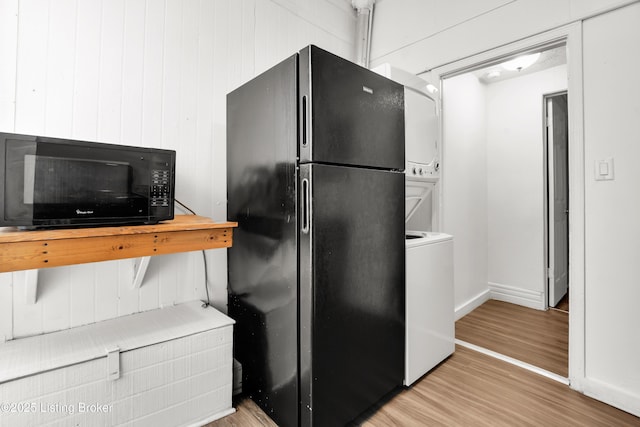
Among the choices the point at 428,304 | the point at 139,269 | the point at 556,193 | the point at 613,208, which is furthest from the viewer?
the point at 556,193

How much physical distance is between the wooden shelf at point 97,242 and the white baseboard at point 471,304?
A: 98.1 inches

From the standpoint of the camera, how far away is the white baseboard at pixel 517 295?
320cm

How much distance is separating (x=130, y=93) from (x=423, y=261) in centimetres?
194

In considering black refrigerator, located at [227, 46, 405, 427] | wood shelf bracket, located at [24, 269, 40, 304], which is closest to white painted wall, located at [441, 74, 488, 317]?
black refrigerator, located at [227, 46, 405, 427]

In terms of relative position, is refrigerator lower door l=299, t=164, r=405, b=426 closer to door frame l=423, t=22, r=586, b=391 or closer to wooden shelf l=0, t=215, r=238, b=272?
wooden shelf l=0, t=215, r=238, b=272

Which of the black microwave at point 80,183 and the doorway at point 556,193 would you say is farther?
the doorway at point 556,193

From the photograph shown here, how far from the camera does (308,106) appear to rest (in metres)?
1.33

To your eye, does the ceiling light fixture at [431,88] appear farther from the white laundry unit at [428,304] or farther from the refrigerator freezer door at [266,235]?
the refrigerator freezer door at [266,235]

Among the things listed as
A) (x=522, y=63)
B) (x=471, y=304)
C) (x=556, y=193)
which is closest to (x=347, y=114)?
(x=522, y=63)

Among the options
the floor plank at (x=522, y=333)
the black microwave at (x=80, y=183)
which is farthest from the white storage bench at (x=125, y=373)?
the floor plank at (x=522, y=333)

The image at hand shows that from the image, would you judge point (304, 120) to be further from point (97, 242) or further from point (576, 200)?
point (576, 200)

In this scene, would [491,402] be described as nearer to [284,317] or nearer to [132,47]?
[284,317]

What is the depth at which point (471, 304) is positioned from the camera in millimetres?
3176

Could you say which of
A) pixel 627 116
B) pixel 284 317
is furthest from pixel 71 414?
pixel 627 116
